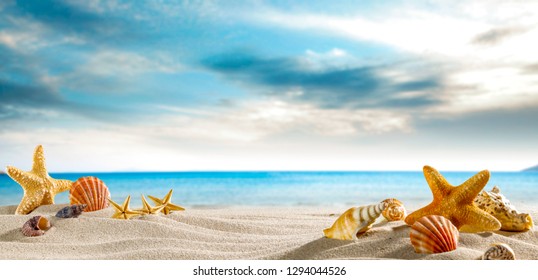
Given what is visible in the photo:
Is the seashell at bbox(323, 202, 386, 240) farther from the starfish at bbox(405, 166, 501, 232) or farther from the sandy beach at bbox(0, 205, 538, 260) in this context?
the starfish at bbox(405, 166, 501, 232)

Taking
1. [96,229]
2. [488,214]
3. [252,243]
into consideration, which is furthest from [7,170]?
[488,214]

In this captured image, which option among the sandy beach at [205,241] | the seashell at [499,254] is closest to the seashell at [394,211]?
the sandy beach at [205,241]

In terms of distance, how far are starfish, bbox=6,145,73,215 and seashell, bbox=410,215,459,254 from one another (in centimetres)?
424

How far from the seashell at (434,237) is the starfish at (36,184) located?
4.24m

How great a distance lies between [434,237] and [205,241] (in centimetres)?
184

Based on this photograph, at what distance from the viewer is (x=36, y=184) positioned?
5.40 meters

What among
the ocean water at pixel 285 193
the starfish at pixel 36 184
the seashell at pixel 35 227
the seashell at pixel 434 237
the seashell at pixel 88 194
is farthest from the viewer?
the ocean water at pixel 285 193

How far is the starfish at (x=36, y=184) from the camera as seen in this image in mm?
5324

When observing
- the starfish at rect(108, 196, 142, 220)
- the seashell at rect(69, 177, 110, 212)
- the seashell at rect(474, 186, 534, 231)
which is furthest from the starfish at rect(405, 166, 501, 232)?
the seashell at rect(69, 177, 110, 212)

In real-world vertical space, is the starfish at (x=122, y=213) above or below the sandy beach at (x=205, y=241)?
above

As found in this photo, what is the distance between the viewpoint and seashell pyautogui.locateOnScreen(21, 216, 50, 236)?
3.96 m

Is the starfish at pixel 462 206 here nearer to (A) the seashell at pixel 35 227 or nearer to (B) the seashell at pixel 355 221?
(B) the seashell at pixel 355 221

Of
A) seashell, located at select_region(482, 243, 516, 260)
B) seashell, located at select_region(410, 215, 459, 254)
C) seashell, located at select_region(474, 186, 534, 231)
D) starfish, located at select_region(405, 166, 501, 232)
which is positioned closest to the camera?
seashell, located at select_region(482, 243, 516, 260)
